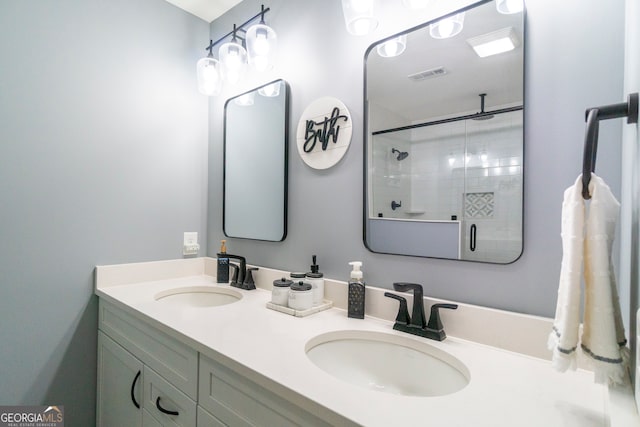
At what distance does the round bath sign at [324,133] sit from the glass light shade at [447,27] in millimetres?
398

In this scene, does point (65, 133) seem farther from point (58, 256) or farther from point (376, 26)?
point (376, 26)

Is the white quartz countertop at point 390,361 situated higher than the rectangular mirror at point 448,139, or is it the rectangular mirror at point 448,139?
the rectangular mirror at point 448,139

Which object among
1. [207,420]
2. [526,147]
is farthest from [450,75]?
[207,420]

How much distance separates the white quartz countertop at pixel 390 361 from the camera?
23.7 inches

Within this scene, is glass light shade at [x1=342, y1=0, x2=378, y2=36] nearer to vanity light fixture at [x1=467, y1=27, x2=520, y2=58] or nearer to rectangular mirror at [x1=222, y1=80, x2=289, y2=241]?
vanity light fixture at [x1=467, y1=27, x2=520, y2=58]

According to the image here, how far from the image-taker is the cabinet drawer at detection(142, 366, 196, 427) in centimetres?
100

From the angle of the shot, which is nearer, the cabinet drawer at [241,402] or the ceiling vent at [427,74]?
the cabinet drawer at [241,402]

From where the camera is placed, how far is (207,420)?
0.92m

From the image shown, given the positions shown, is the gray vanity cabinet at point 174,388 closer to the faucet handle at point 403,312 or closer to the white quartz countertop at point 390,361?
the white quartz countertop at point 390,361

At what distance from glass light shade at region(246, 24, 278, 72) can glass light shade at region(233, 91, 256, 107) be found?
225 mm

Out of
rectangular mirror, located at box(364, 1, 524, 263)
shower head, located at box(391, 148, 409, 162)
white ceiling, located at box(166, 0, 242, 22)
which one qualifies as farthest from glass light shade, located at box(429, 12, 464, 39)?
white ceiling, located at box(166, 0, 242, 22)

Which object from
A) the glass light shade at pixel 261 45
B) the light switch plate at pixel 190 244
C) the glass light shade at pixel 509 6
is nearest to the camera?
the glass light shade at pixel 509 6

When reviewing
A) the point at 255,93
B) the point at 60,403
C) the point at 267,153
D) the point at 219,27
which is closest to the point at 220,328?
the point at 267,153

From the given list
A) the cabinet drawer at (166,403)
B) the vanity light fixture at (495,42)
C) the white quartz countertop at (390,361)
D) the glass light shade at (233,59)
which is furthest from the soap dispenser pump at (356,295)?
the glass light shade at (233,59)
